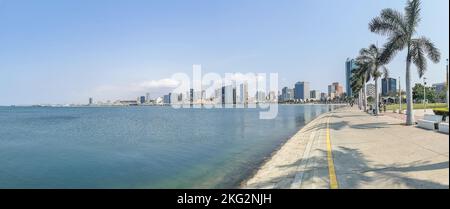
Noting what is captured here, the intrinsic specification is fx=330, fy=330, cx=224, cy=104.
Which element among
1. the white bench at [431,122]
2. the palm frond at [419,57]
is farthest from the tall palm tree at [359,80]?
the white bench at [431,122]

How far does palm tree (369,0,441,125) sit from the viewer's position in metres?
23.0

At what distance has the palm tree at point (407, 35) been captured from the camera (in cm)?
2298

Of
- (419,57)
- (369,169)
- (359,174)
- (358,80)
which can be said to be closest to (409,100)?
(419,57)

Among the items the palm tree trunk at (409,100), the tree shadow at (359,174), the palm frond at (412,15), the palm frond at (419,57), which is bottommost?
the tree shadow at (359,174)

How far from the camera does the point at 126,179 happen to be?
554 inches

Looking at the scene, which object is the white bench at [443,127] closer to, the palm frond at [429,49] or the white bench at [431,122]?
the white bench at [431,122]

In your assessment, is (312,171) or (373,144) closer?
(312,171)

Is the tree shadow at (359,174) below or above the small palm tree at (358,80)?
below

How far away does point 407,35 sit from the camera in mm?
23641

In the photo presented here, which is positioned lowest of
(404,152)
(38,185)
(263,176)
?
(38,185)
